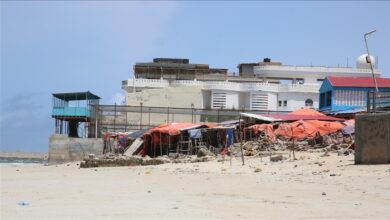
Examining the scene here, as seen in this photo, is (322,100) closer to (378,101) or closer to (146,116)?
(146,116)

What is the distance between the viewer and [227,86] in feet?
171

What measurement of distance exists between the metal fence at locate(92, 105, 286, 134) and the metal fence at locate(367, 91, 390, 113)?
29.0m

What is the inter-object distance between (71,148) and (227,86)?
56.1 feet

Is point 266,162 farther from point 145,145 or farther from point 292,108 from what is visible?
point 292,108

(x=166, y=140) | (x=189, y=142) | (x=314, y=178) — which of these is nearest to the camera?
(x=314, y=178)

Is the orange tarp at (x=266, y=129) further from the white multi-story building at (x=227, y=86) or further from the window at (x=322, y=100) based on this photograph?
the white multi-story building at (x=227, y=86)

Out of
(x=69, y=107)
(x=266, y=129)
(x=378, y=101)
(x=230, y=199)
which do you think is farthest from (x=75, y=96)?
(x=230, y=199)

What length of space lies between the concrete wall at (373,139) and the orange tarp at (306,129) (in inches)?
427

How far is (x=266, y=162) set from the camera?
63.7 ft

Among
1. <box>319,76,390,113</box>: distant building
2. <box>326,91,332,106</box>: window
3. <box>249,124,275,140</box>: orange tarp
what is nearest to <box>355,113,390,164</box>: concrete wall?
<box>249,124,275,140</box>: orange tarp

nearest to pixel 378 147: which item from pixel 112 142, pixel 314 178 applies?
pixel 314 178

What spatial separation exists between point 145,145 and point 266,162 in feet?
50.9

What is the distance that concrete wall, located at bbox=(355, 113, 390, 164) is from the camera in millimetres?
15039

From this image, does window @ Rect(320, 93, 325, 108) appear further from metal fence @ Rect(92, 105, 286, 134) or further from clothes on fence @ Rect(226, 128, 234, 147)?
clothes on fence @ Rect(226, 128, 234, 147)
